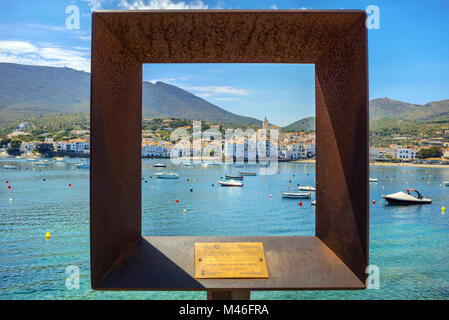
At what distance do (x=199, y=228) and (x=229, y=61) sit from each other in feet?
72.6

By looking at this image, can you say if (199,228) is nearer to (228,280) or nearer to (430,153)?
(228,280)

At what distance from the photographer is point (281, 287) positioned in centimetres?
196

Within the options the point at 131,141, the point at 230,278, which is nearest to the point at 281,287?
the point at 230,278

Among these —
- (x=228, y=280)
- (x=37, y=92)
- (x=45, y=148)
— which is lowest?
(x=228, y=280)

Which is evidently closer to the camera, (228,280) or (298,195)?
(228,280)

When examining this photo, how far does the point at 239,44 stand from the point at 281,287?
1695 millimetres

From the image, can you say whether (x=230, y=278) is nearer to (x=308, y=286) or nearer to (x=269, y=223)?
(x=308, y=286)

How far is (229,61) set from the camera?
2.51 meters

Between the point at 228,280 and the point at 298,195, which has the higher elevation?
the point at 228,280

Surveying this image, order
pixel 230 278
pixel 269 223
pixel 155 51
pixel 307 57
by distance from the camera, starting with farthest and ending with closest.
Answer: pixel 269 223 < pixel 307 57 < pixel 155 51 < pixel 230 278

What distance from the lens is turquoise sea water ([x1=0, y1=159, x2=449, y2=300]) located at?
12523mm

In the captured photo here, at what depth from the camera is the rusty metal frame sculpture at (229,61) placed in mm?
1865

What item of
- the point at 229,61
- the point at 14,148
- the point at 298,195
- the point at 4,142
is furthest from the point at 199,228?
the point at 4,142

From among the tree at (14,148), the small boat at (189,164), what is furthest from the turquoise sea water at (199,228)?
the tree at (14,148)
